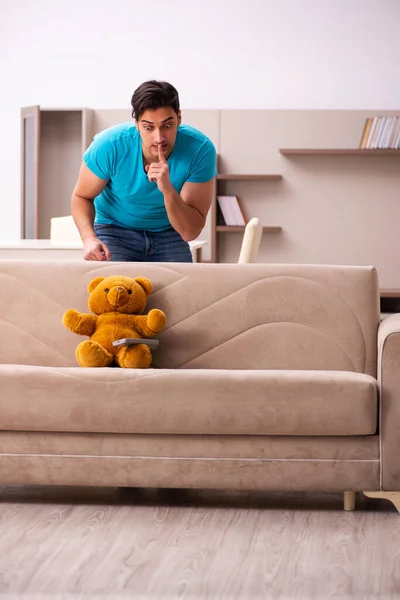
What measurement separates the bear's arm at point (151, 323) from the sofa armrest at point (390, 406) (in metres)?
0.66

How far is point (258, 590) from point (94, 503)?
2.68 feet

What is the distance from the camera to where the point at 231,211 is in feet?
24.9

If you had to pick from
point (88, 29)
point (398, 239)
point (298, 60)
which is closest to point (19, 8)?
point (88, 29)

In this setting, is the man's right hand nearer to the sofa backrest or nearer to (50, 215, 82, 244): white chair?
the sofa backrest

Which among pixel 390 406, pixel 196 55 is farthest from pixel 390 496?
pixel 196 55

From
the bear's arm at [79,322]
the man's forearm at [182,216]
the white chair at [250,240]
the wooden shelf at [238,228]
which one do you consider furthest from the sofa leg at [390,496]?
the wooden shelf at [238,228]

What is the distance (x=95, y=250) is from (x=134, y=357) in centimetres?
58

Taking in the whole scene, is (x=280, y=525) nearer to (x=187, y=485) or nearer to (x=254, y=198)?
(x=187, y=485)

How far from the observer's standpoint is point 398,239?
24.7ft

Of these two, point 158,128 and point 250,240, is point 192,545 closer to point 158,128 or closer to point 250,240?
point 158,128

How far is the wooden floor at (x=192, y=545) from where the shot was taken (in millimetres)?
1894

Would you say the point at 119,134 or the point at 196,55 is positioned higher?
the point at 196,55

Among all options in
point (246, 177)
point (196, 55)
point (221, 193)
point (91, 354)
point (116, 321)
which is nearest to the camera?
point (91, 354)

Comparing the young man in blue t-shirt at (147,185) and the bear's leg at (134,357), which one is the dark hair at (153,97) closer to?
the young man in blue t-shirt at (147,185)
